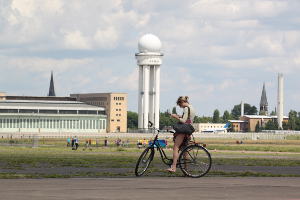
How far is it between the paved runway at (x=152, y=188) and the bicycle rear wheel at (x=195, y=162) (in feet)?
1.51

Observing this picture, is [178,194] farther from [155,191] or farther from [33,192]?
[33,192]

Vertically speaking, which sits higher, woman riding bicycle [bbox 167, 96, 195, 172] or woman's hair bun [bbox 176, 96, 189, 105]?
A: woman's hair bun [bbox 176, 96, 189, 105]

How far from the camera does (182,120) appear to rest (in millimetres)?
23969

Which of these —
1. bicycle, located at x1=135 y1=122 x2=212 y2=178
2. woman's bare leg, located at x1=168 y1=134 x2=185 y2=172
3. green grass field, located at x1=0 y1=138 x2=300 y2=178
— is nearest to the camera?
bicycle, located at x1=135 y1=122 x2=212 y2=178

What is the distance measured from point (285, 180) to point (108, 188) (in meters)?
5.81

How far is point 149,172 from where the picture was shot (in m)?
25.2

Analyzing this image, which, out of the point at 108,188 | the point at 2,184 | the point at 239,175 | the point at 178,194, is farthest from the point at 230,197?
the point at 239,175

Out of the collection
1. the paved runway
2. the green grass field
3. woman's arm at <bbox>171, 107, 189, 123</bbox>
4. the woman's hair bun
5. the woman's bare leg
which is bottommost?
the paved runway

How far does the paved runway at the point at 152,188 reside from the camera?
17.1 meters

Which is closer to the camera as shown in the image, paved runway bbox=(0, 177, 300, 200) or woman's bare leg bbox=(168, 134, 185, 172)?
paved runway bbox=(0, 177, 300, 200)

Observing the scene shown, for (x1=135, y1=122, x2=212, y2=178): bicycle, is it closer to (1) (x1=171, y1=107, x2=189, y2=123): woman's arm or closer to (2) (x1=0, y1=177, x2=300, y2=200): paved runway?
(2) (x1=0, y1=177, x2=300, y2=200): paved runway

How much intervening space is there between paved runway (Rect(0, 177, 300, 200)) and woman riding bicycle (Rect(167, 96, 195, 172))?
0.97 metres

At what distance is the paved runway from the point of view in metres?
17.1

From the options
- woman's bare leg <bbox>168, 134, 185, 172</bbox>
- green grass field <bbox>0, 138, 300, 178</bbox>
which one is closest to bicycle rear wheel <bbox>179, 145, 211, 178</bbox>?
woman's bare leg <bbox>168, 134, 185, 172</bbox>
